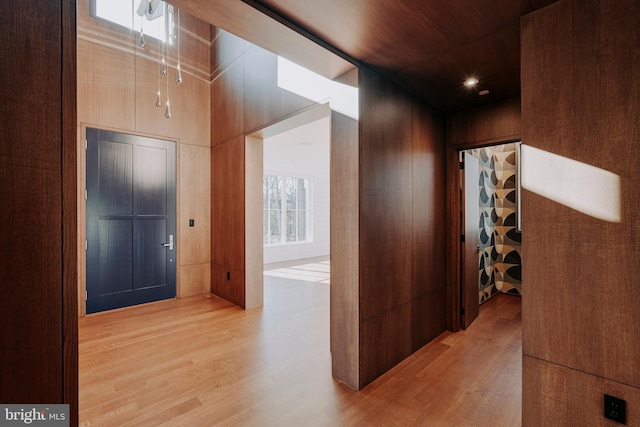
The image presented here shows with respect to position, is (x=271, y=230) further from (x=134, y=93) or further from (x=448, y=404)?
(x=448, y=404)

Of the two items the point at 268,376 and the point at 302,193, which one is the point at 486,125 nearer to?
the point at 268,376

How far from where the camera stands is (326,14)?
1.81m

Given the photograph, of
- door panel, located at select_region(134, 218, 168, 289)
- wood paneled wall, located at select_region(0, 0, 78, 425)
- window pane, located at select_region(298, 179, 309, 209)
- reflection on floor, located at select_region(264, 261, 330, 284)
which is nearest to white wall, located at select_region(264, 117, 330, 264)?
window pane, located at select_region(298, 179, 309, 209)

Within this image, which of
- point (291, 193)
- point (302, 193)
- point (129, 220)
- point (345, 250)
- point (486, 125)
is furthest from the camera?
point (302, 193)

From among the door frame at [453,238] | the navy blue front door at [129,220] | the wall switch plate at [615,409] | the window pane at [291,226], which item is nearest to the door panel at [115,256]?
the navy blue front door at [129,220]

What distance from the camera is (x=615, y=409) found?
4.83 ft

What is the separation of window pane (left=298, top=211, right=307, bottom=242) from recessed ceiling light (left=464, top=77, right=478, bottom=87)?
7675mm

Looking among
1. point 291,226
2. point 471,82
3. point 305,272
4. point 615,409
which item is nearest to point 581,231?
point 615,409

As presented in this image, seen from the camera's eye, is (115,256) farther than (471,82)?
Yes

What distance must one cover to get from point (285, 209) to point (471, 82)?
24.2 ft

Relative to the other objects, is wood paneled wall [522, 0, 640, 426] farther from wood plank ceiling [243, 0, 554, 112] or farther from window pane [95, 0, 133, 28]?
window pane [95, 0, 133, 28]

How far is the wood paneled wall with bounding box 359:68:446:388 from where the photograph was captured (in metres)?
2.49

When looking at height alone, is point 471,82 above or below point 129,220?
above
